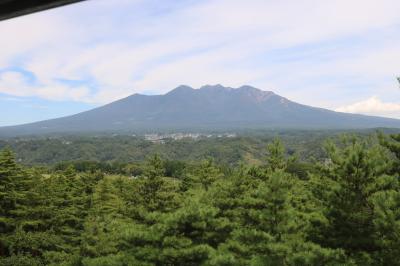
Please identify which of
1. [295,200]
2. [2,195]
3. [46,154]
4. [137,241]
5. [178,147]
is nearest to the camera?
[137,241]

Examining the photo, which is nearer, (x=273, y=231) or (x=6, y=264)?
(x=273, y=231)

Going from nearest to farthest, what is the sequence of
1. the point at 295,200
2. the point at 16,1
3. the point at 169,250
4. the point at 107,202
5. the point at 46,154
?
the point at 16,1 → the point at 169,250 → the point at 295,200 → the point at 107,202 → the point at 46,154

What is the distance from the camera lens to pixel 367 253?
11.8 m

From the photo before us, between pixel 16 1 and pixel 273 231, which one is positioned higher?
pixel 16 1

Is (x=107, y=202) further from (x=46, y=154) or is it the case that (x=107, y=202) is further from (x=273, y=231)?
(x=46, y=154)

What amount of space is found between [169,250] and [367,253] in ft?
20.4

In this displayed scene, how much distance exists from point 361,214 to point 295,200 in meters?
5.28

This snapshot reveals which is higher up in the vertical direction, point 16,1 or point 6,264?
point 16,1

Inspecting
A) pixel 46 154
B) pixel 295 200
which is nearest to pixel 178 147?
pixel 46 154

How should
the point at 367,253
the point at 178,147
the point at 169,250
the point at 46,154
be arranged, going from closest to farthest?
the point at 367,253 → the point at 169,250 → the point at 46,154 → the point at 178,147

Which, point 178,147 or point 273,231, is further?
point 178,147

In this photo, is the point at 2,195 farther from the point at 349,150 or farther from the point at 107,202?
the point at 349,150

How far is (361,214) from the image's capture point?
12266 mm

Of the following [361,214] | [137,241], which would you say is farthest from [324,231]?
[137,241]
